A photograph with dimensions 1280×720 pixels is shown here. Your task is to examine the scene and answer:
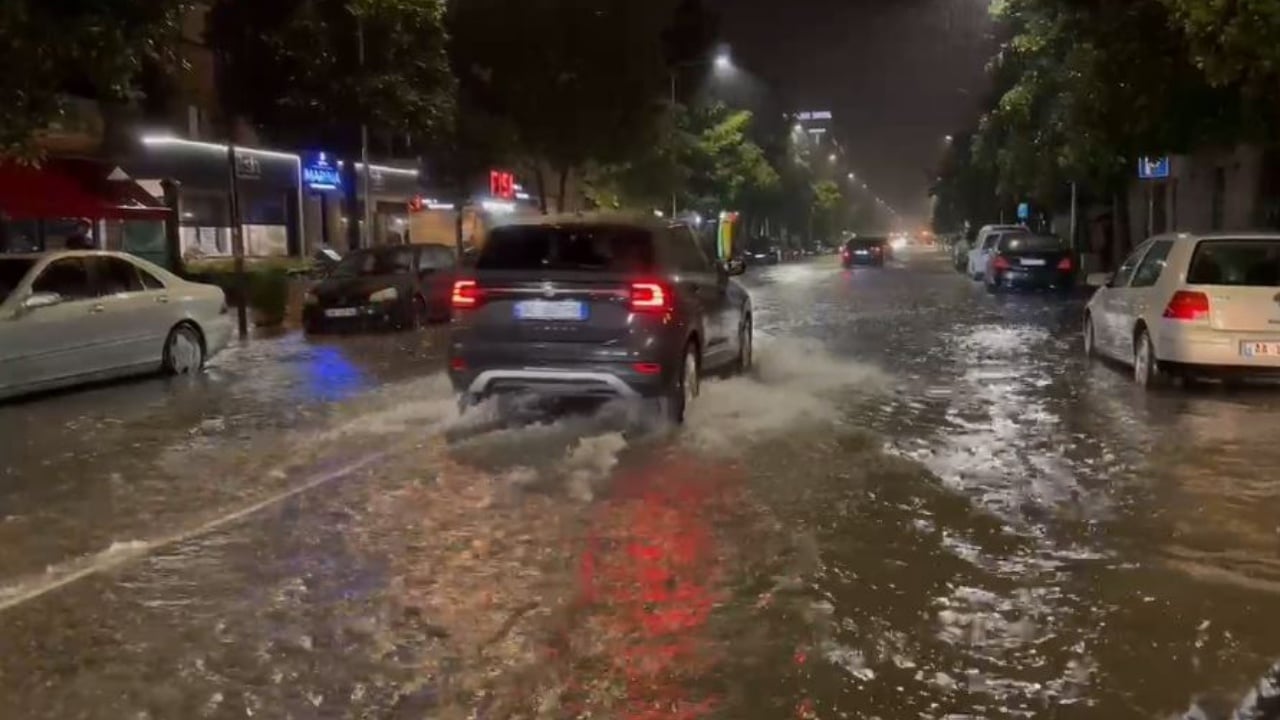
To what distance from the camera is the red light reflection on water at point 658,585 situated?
506cm

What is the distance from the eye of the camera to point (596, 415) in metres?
11.6

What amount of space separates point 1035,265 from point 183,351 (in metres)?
22.9

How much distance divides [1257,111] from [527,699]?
16.4 metres

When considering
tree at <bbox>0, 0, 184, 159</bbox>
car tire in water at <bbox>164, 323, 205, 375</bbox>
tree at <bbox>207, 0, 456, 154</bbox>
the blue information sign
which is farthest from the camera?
the blue information sign

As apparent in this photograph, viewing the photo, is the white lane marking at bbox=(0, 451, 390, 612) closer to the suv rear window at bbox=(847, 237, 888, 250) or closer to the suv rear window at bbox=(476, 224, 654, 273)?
the suv rear window at bbox=(476, 224, 654, 273)

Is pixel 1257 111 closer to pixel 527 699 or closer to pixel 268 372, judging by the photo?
pixel 268 372

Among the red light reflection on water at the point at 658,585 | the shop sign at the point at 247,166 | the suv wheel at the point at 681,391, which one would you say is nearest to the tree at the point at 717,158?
the shop sign at the point at 247,166

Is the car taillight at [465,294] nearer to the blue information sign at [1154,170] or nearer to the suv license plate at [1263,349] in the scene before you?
the suv license plate at [1263,349]

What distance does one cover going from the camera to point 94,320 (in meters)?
14.1

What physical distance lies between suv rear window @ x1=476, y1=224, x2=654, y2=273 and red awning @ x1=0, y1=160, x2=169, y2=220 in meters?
13.7

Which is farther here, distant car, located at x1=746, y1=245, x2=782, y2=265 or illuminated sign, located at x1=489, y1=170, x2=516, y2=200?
distant car, located at x1=746, y1=245, x2=782, y2=265

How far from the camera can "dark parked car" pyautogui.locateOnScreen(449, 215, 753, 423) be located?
10461 millimetres

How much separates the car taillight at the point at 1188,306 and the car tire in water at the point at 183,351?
10641 mm

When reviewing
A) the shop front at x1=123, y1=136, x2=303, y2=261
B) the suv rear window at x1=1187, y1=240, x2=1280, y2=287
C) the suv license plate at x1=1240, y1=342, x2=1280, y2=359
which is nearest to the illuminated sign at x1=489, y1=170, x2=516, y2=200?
the shop front at x1=123, y1=136, x2=303, y2=261
